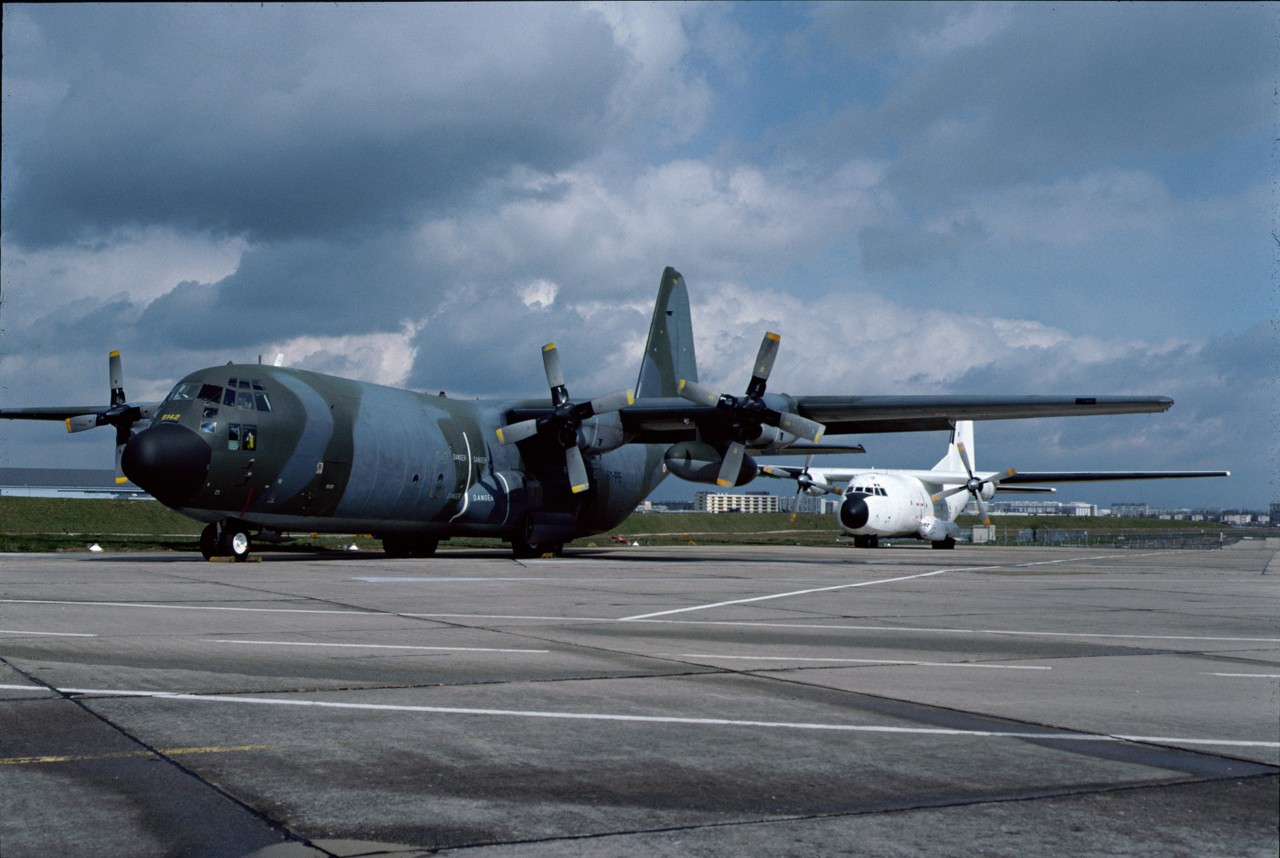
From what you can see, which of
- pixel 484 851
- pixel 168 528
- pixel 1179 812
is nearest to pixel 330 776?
pixel 484 851

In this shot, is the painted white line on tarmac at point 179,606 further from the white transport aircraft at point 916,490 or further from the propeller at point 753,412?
the white transport aircraft at point 916,490

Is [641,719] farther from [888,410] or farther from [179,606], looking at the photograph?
[888,410]

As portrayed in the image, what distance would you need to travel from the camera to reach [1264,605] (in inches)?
695

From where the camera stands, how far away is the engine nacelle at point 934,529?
55188 mm

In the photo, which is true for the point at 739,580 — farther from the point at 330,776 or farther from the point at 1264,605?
the point at 330,776

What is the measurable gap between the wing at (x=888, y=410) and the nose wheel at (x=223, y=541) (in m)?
11.5

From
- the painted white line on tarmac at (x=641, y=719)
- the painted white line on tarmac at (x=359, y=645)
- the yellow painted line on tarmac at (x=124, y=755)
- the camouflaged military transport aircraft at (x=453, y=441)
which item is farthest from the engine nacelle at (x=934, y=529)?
the yellow painted line on tarmac at (x=124, y=755)

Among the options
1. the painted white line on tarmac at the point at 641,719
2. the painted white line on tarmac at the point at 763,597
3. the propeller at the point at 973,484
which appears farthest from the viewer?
the propeller at the point at 973,484

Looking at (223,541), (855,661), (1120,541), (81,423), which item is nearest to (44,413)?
(81,423)

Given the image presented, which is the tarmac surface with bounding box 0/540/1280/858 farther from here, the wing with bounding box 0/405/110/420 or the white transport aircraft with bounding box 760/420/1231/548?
the white transport aircraft with bounding box 760/420/1231/548

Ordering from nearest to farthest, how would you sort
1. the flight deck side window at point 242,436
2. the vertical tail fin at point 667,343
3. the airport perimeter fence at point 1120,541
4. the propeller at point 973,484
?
the flight deck side window at point 242,436
the vertical tail fin at point 667,343
the propeller at point 973,484
the airport perimeter fence at point 1120,541

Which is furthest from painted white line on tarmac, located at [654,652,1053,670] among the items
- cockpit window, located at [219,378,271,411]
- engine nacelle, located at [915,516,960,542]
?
engine nacelle, located at [915,516,960,542]

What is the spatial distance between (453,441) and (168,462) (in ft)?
29.4

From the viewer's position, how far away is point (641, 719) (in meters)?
7.21
